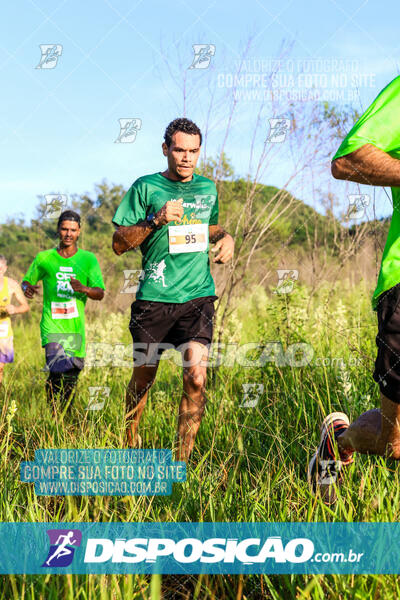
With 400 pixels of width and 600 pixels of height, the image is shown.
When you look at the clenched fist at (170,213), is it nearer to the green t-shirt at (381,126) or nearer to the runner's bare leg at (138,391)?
the runner's bare leg at (138,391)

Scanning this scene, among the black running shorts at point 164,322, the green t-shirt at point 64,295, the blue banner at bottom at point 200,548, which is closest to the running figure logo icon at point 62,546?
the blue banner at bottom at point 200,548

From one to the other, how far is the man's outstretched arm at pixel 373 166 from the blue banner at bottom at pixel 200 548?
48.1 inches

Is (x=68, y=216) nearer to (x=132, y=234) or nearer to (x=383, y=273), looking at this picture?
(x=132, y=234)

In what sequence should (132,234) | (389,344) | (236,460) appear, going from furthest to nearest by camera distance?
(132,234), (236,460), (389,344)

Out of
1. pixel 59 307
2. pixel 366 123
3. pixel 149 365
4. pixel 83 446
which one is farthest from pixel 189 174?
pixel 59 307

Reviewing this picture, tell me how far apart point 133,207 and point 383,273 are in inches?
65.7

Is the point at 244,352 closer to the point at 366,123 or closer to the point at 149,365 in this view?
the point at 149,365

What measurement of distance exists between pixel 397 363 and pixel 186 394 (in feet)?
4.70

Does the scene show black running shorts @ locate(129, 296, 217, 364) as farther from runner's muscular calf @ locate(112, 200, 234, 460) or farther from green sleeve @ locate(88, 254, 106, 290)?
green sleeve @ locate(88, 254, 106, 290)

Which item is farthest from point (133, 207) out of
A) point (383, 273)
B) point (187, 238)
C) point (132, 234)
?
point (383, 273)

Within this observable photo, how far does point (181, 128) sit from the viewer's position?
3.38 metres

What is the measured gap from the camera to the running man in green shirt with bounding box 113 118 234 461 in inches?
132

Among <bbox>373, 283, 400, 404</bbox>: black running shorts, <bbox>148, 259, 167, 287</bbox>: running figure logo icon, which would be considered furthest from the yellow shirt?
<bbox>373, 283, 400, 404</bbox>: black running shorts

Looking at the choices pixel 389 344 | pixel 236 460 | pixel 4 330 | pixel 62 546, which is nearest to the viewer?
pixel 62 546
